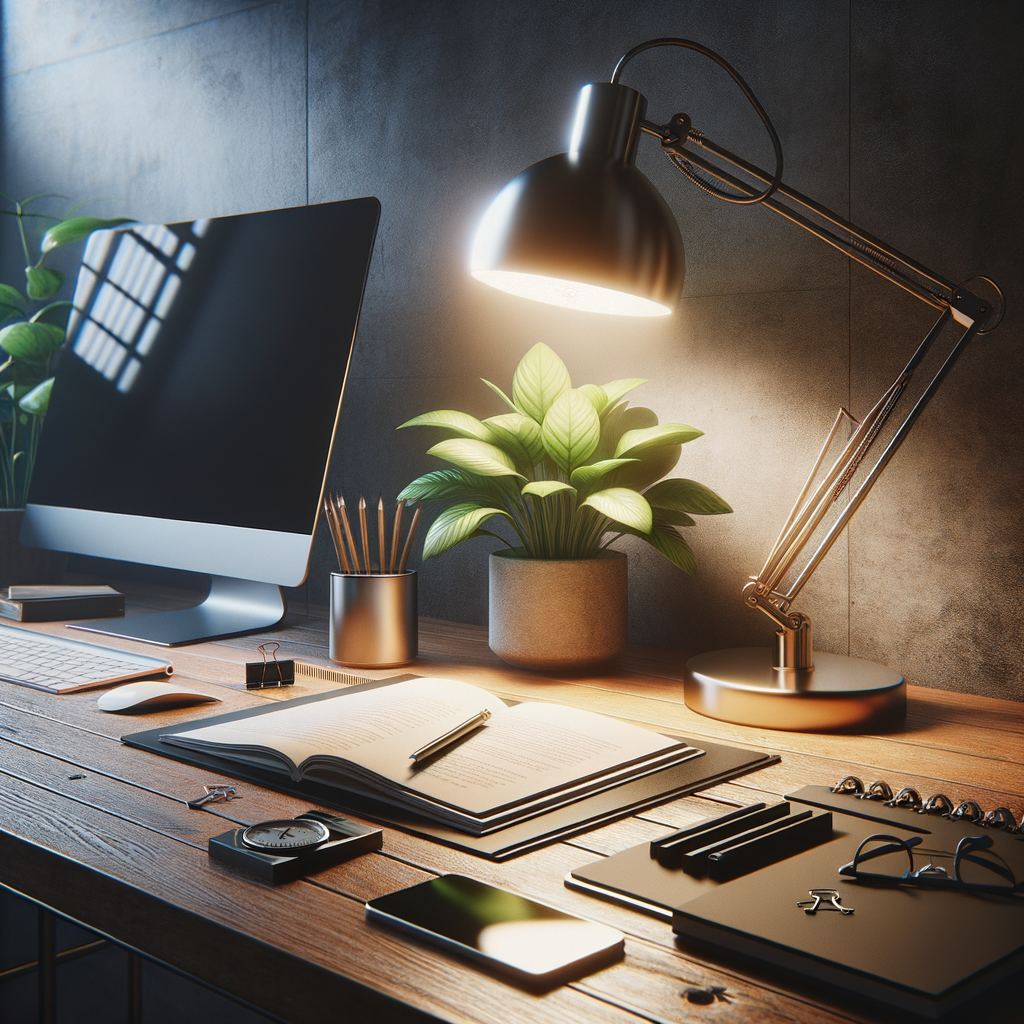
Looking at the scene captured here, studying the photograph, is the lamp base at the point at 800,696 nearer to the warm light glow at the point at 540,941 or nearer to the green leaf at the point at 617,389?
the green leaf at the point at 617,389

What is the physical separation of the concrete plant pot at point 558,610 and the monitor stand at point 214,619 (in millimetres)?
427

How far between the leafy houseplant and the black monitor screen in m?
0.21

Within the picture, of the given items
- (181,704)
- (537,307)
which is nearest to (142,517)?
(181,704)

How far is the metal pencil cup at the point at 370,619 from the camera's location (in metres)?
1.21

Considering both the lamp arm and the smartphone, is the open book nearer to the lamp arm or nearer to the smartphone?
the smartphone

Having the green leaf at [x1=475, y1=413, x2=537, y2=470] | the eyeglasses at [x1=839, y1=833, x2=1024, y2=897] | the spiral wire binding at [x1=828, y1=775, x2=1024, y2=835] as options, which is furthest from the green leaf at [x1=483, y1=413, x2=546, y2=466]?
the eyeglasses at [x1=839, y1=833, x2=1024, y2=897]

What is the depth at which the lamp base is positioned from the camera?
95 cm

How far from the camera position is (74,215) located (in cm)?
225

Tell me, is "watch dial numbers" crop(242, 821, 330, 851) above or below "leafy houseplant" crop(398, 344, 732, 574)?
below

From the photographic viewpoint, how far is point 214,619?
1.46 m

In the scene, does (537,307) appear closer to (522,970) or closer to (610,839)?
(610,839)

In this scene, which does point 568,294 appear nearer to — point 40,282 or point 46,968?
point 46,968

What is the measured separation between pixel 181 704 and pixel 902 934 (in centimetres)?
76

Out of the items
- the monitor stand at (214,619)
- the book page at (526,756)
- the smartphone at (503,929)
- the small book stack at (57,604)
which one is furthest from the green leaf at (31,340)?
the smartphone at (503,929)
